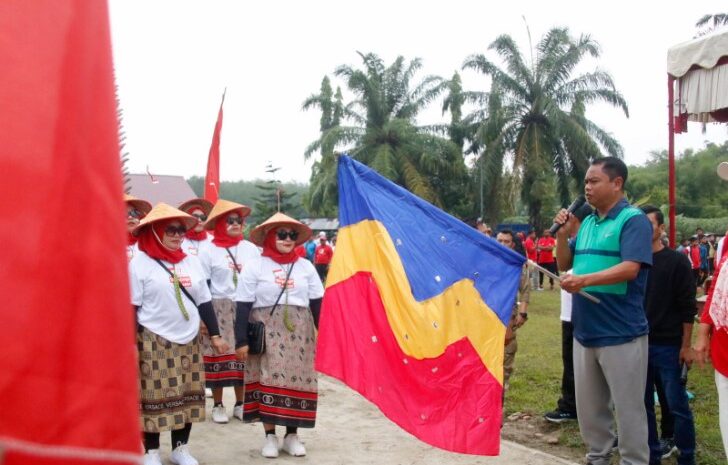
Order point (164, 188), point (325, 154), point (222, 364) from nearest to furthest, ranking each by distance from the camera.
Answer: point (222, 364), point (164, 188), point (325, 154)

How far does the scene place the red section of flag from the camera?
13.8 feet

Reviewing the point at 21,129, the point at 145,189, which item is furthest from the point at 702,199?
the point at 21,129

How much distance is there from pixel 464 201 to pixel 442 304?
35.6 meters

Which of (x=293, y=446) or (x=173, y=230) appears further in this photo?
(x=293, y=446)

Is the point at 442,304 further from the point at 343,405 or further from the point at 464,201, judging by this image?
the point at 464,201

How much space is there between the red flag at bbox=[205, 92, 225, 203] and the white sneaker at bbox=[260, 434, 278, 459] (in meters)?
4.13

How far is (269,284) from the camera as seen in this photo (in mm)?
6012

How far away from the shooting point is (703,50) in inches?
262

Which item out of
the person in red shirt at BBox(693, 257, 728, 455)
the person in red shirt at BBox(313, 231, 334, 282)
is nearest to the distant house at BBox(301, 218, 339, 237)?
the person in red shirt at BBox(313, 231, 334, 282)

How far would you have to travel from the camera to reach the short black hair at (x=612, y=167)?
4438mm

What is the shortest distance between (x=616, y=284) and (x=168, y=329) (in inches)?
124

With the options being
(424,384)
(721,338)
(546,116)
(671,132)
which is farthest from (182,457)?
(546,116)

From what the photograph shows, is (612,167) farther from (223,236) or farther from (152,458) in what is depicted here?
(223,236)

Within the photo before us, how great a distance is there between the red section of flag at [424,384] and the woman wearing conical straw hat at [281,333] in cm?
153
